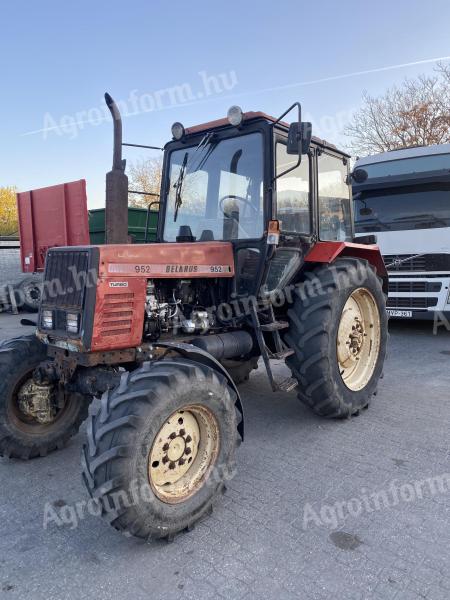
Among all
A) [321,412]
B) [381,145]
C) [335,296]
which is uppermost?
[381,145]

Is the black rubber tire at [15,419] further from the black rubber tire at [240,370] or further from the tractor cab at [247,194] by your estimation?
the black rubber tire at [240,370]

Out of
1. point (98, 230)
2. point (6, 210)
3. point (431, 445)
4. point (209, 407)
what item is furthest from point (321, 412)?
point (6, 210)

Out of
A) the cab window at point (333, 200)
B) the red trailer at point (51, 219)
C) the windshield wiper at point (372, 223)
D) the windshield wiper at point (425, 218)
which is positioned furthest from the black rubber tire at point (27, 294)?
the cab window at point (333, 200)

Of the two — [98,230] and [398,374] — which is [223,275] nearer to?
[398,374]

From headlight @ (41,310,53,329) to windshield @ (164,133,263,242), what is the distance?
1308mm

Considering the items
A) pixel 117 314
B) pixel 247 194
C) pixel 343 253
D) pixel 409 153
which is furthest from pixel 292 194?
pixel 409 153

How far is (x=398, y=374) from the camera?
17.6ft

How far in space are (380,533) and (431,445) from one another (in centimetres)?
125

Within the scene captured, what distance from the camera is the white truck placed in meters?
7.12

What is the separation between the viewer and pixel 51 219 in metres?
9.22

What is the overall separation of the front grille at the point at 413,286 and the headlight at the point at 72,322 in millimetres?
5870

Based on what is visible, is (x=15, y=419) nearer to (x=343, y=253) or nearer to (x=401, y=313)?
(x=343, y=253)

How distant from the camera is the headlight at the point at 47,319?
3.06 m

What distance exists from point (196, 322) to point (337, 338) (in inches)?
48.3
